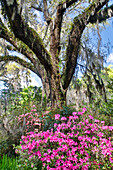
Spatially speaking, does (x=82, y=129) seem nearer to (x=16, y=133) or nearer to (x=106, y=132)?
(x=106, y=132)

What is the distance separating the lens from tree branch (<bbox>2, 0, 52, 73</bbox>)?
9.34 ft

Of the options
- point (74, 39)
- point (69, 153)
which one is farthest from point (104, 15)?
point (69, 153)

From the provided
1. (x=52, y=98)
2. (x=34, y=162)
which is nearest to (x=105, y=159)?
(x=34, y=162)

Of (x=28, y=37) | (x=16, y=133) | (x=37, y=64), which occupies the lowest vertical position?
(x=16, y=133)

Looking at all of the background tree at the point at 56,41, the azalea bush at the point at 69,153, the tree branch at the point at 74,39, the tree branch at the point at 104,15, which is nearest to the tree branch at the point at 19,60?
the background tree at the point at 56,41

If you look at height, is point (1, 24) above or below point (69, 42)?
above

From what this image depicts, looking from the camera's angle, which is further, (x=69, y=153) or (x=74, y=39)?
(x=74, y=39)

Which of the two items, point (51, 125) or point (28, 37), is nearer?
point (51, 125)

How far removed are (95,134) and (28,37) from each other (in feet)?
8.47

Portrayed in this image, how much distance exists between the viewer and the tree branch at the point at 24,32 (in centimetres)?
285

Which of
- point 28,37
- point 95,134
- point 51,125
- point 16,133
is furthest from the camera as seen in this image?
point 28,37

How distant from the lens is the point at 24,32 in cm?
336

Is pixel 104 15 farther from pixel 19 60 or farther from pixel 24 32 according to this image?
pixel 19 60

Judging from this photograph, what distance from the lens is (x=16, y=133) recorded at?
3.06 m
